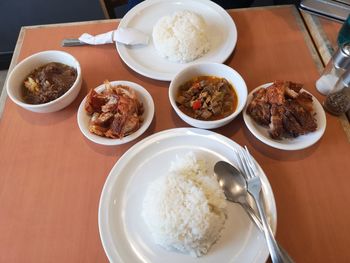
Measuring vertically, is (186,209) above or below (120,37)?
below

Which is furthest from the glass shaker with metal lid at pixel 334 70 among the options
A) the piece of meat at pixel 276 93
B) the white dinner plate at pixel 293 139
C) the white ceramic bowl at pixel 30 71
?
the white ceramic bowl at pixel 30 71

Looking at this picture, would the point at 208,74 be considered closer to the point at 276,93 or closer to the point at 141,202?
the point at 276,93

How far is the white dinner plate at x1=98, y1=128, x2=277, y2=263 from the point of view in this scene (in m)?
0.89

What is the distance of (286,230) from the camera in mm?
960

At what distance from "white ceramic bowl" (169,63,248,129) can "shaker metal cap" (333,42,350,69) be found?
0.37m

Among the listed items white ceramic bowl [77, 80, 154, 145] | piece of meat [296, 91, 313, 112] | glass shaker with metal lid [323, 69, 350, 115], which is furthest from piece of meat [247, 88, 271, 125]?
white ceramic bowl [77, 80, 154, 145]

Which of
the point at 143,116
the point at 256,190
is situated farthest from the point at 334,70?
the point at 143,116

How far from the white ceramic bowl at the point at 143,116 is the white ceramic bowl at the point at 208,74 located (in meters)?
0.11

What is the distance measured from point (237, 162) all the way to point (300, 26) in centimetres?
86

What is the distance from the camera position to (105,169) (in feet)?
3.63

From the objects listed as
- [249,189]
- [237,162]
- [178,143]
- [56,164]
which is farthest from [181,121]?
[56,164]

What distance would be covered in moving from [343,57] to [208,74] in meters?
0.51

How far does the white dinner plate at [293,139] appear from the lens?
103 centimetres

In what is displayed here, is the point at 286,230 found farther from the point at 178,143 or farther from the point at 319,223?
the point at 178,143
